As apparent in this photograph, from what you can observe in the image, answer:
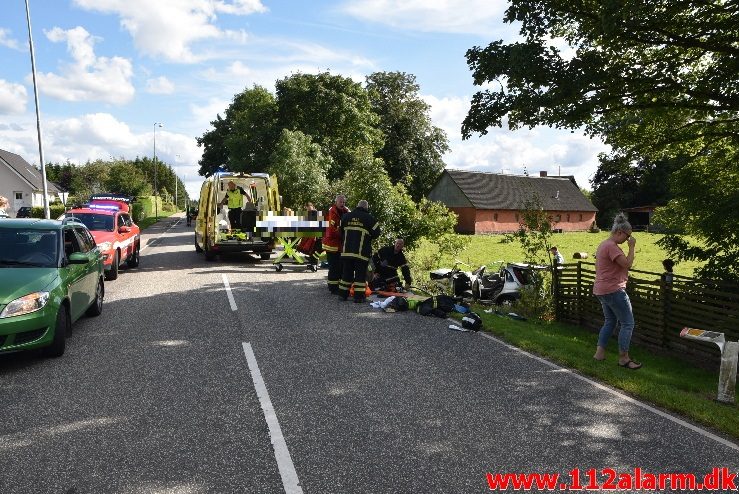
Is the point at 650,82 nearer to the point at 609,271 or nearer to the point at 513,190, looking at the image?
the point at 609,271

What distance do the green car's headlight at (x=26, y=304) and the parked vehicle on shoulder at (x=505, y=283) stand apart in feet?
33.1

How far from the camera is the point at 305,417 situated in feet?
15.4

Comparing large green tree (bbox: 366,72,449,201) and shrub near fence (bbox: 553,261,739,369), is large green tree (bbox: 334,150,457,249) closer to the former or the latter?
shrub near fence (bbox: 553,261,739,369)

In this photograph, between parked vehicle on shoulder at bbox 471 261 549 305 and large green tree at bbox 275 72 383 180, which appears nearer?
parked vehicle on shoulder at bbox 471 261 549 305

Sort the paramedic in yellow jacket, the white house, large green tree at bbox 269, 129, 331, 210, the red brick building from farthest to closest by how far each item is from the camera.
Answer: the white house
the red brick building
large green tree at bbox 269, 129, 331, 210
the paramedic in yellow jacket

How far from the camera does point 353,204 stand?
690 inches

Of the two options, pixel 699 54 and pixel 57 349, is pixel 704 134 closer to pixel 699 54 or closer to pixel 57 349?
pixel 699 54

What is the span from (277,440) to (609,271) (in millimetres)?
4727

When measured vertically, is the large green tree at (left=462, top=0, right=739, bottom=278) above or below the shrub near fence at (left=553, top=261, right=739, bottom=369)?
above

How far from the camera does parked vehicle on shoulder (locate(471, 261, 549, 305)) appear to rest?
13.2 metres

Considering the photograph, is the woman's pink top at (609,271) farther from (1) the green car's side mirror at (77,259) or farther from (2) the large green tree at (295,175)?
(2) the large green tree at (295,175)

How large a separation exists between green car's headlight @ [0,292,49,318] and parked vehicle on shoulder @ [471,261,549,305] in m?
10.1

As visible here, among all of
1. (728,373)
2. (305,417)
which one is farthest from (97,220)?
(728,373)

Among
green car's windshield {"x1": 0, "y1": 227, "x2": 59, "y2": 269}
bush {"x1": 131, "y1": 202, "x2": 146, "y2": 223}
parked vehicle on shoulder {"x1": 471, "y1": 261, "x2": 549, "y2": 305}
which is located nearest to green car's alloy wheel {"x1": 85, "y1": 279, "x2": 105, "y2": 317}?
green car's windshield {"x1": 0, "y1": 227, "x2": 59, "y2": 269}
